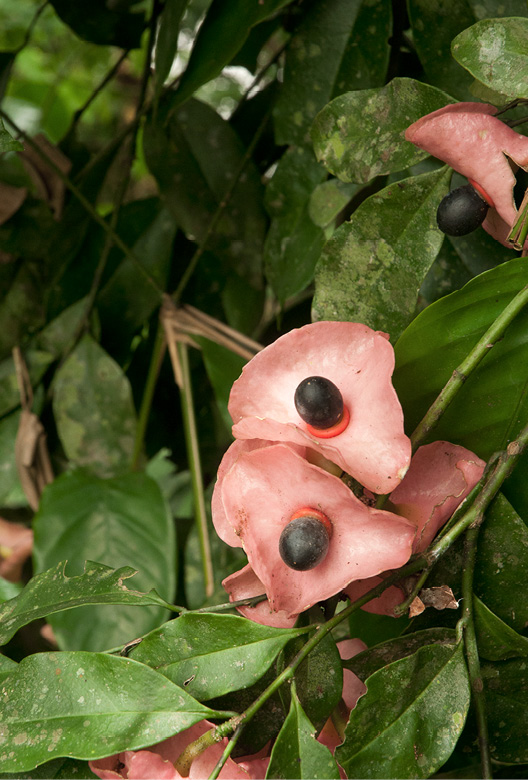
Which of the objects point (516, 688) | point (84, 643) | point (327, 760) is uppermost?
point (327, 760)

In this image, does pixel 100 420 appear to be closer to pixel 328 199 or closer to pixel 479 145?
pixel 328 199

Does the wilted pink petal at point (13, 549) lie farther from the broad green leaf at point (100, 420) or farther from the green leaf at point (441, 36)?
the green leaf at point (441, 36)

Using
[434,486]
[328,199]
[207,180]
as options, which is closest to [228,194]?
[207,180]

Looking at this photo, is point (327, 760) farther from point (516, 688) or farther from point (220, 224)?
point (220, 224)

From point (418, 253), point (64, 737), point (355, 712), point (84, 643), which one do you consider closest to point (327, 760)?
point (355, 712)

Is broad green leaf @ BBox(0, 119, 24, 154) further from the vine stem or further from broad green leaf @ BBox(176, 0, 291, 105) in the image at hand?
the vine stem

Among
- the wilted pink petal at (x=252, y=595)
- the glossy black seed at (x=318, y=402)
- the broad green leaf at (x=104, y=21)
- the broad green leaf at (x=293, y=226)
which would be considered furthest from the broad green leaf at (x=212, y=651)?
the broad green leaf at (x=104, y=21)
